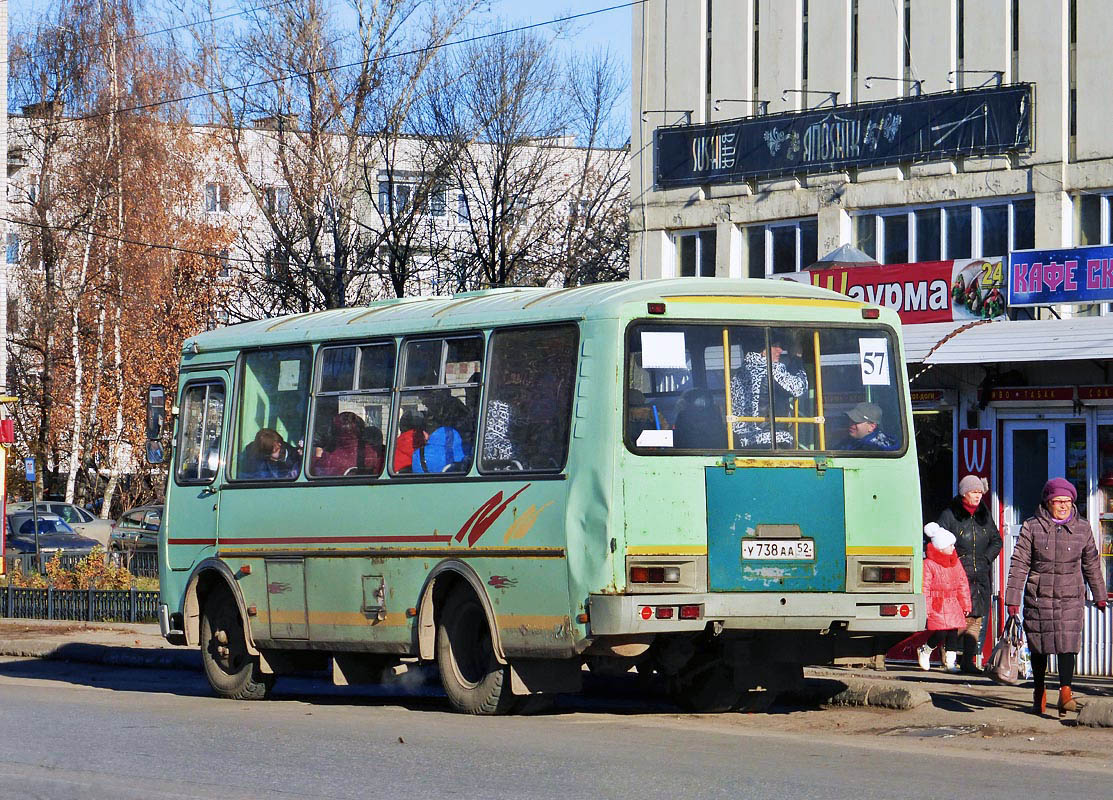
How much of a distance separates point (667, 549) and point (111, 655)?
32.2 ft

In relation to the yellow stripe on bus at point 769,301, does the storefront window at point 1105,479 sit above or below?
below

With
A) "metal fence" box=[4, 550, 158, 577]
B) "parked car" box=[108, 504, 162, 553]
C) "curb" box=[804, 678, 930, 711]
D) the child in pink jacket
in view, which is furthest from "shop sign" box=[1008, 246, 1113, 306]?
"parked car" box=[108, 504, 162, 553]

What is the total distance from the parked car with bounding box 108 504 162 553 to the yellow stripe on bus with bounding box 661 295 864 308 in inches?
1284

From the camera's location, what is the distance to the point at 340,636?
13312 mm

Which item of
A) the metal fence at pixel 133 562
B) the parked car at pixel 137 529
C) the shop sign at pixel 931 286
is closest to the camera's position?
the shop sign at pixel 931 286

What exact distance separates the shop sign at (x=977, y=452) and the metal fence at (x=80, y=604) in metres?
10.8

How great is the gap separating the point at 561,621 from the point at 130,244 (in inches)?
1599

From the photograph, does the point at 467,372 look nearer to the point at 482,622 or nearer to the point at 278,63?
the point at 482,622

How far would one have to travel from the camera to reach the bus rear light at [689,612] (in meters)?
11.2

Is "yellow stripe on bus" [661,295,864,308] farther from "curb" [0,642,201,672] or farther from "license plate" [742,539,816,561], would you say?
"curb" [0,642,201,672]

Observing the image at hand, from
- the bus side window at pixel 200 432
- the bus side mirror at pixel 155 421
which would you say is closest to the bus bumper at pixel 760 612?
the bus side window at pixel 200 432

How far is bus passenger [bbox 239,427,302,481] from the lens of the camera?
1387 cm

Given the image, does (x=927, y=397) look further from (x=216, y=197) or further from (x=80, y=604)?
(x=216, y=197)

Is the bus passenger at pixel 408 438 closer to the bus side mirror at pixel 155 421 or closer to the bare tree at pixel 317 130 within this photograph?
the bus side mirror at pixel 155 421
